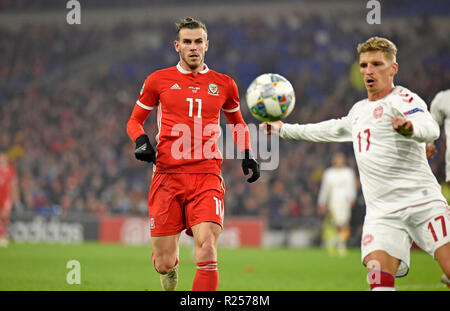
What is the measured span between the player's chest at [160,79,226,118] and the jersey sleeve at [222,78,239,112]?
204mm

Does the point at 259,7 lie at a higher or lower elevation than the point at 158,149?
higher

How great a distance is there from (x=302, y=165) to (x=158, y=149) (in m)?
15.9

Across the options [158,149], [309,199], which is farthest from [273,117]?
[309,199]

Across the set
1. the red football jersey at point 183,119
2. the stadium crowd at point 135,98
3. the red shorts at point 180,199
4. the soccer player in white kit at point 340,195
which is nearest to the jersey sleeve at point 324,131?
the red football jersey at point 183,119

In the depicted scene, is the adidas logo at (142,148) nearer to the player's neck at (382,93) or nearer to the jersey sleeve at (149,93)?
the jersey sleeve at (149,93)

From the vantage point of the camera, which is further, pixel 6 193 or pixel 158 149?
pixel 6 193

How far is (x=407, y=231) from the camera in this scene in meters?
4.85

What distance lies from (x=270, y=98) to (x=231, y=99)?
26.8 inches

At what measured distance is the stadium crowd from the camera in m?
21.3

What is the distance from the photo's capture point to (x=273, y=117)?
19.5 ft

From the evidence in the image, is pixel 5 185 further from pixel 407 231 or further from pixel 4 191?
pixel 407 231

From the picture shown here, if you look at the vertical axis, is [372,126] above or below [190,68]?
below

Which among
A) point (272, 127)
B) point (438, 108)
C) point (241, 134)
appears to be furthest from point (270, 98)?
point (438, 108)
